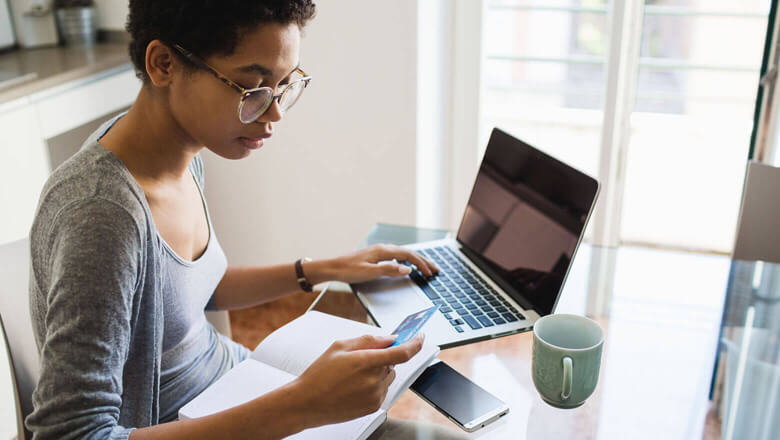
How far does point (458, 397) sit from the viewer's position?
0.94m

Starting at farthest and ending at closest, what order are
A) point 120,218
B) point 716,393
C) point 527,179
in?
point 527,179, point 716,393, point 120,218

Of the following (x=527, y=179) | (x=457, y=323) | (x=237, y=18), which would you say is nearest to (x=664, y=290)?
(x=527, y=179)

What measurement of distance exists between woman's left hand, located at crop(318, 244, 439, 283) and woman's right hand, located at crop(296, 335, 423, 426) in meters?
0.38

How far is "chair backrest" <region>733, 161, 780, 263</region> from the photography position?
4.60 feet

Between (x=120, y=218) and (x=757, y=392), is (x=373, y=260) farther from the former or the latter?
(x=757, y=392)

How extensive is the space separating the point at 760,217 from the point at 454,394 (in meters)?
0.87

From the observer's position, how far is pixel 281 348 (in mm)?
1017

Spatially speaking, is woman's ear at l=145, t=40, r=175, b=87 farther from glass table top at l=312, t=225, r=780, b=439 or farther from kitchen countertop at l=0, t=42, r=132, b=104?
kitchen countertop at l=0, t=42, r=132, b=104

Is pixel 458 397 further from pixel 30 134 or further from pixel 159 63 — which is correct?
pixel 30 134

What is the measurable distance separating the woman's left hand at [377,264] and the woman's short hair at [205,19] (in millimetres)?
484

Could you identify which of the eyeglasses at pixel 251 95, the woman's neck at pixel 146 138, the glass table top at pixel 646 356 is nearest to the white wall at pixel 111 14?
the glass table top at pixel 646 356

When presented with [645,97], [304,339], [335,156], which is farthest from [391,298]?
[645,97]

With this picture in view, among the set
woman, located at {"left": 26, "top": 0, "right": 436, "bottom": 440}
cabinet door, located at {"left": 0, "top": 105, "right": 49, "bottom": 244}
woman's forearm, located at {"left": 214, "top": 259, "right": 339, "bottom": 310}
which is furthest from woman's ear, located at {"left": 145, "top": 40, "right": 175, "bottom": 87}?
cabinet door, located at {"left": 0, "top": 105, "right": 49, "bottom": 244}

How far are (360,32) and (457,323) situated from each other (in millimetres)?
1242
